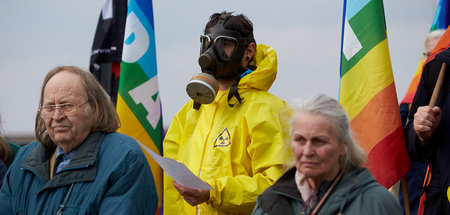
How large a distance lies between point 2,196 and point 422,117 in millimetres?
2383

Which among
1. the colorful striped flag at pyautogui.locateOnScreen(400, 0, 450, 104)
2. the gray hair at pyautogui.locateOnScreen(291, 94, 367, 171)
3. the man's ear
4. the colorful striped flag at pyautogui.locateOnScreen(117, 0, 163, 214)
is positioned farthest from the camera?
the colorful striped flag at pyautogui.locateOnScreen(400, 0, 450, 104)

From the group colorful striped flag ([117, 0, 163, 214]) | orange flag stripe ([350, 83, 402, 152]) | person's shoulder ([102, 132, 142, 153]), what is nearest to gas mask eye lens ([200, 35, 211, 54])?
person's shoulder ([102, 132, 142, 153])

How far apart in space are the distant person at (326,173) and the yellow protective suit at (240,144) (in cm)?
79

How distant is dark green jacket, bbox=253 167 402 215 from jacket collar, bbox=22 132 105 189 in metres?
0.96

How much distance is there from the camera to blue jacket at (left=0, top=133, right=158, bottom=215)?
126 inches

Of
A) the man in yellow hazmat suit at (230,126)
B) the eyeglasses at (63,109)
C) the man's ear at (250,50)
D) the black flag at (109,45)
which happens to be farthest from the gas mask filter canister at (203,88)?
the black flag at (109,45)

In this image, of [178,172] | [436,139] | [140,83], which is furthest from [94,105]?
[140,83]

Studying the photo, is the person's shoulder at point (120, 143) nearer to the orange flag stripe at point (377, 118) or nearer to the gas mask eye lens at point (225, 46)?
the gas mask eye lens at point (225, 46)

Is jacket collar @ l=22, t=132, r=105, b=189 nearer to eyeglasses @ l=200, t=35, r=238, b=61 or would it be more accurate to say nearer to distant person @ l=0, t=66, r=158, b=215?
distant person @ l=0, t=66, r=158, b=215

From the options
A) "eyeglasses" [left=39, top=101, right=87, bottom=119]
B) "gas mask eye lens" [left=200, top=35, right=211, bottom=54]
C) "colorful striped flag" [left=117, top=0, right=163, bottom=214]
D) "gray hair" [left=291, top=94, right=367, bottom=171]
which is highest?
"gas mask eye lens" [left=200, top=35, right=211, bottom=54]

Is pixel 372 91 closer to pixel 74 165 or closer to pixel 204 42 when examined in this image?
pixel 204 42

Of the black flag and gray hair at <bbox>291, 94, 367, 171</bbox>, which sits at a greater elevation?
gray hair at <bbox>291, 94, 367, 171</bbox>

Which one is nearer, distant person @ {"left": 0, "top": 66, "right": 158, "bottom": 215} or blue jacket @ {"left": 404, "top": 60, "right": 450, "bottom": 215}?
distant person @ {"left": 0, "top": 66, "right": 158, "bottom": 215}

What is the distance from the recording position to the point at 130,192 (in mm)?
3236
